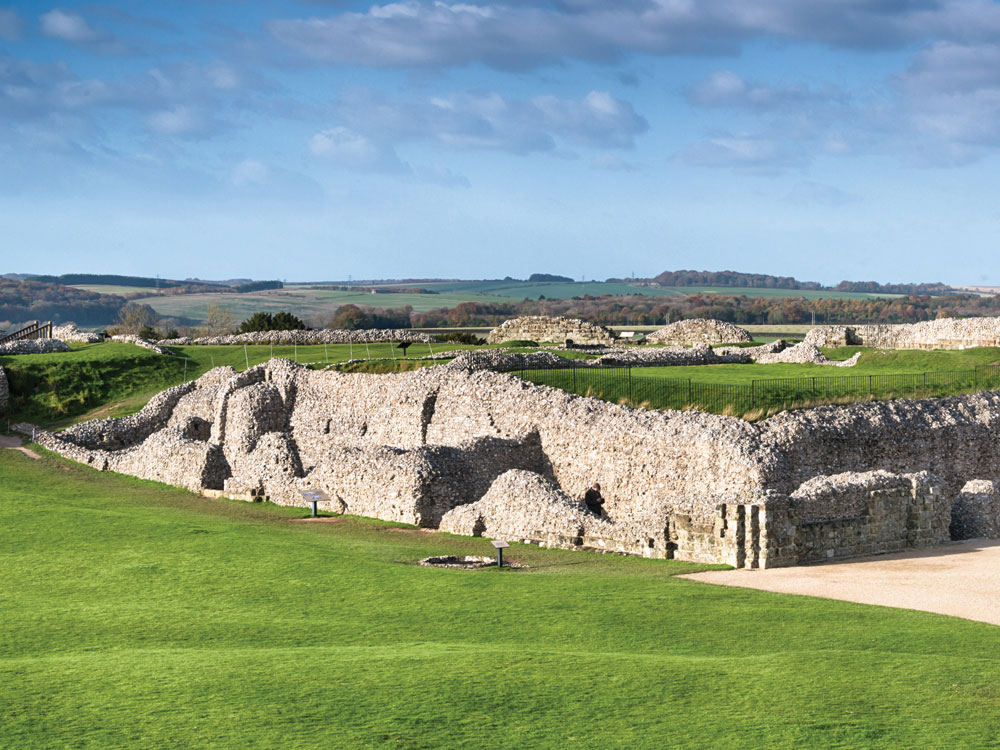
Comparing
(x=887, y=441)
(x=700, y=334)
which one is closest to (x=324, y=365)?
(x=887, y=441)

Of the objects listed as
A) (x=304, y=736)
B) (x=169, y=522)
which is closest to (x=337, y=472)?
(x=169, y=522)

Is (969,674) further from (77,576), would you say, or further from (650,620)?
(77,576)

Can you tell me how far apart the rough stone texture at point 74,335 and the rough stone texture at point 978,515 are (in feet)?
137

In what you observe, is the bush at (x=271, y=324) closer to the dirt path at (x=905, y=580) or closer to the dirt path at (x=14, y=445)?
the dirt path at (x=14, y=445)

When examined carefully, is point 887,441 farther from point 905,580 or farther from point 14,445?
point 14,445

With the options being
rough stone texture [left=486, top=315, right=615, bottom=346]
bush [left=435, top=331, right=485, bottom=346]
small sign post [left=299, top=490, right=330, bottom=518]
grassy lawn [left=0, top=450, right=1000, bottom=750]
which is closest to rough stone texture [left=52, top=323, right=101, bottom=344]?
bush [left=435, top=331, right=485, bottom=346]

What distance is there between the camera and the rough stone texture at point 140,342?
4991 centimetres

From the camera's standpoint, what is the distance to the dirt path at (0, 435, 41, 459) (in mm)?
36875

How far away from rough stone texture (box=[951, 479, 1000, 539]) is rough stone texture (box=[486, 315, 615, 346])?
1276 inches

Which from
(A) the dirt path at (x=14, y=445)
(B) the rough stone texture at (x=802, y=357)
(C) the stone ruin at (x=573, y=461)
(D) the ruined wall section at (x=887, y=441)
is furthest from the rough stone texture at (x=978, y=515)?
(A) the dirt path at (x=14, y=445)

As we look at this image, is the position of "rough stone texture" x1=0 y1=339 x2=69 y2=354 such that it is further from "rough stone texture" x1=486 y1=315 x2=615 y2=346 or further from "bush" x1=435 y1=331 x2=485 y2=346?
"rough stone texture" x1=486 y1=315 x2=615 y2=346

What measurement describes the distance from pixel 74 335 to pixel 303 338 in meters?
12.2

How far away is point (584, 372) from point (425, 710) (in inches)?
1040

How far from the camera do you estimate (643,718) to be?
1084cm
